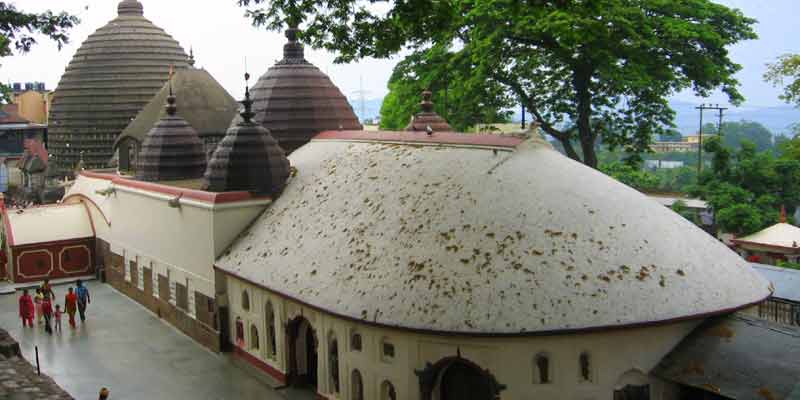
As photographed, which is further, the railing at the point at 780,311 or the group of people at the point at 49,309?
the group of people at the point at 49,309

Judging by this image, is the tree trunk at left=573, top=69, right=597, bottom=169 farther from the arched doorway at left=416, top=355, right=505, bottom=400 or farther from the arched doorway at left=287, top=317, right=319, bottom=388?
the arched doorway at left=416, top=355, right=505, bottom=400

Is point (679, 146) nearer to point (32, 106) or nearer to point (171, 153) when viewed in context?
point (32, 106)

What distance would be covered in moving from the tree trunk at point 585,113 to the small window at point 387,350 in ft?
62.4

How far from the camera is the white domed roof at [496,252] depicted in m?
14.3

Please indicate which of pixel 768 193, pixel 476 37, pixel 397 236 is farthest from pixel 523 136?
pixel 768 193

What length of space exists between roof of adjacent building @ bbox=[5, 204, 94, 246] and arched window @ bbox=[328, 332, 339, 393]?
1884cm

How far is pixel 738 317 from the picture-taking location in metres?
15.0

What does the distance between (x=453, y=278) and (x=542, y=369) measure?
7.30 feet

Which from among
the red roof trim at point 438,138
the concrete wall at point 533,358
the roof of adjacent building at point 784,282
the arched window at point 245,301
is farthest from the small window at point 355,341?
the roof of adjacent building at point 784,282

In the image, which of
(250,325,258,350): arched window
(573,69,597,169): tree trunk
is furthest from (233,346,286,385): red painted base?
(573,69,597,169): tree trunk

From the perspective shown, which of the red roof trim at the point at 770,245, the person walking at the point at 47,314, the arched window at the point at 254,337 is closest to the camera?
the arched window at the point at 254,337

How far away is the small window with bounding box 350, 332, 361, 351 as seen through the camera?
52.4 feet

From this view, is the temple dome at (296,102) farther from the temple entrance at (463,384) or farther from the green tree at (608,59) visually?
the temple entrance at (463,384)

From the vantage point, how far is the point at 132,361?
825 inches
